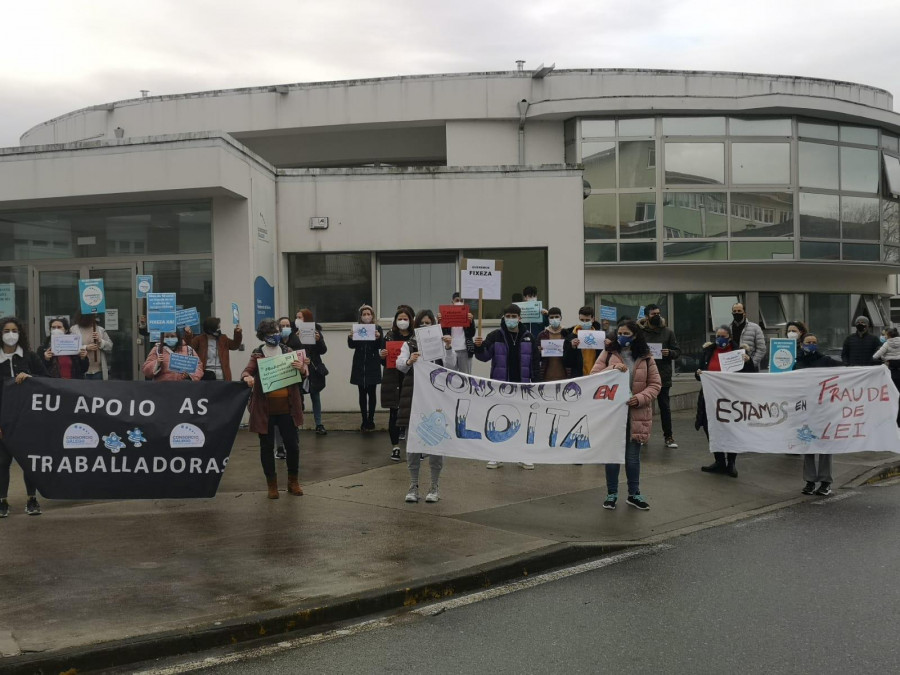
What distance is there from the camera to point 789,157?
2386 cm

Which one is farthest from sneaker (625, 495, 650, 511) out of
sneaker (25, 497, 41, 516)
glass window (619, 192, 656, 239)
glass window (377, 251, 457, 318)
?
glass window (619, 192, 656, 239)

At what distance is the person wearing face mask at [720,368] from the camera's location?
10.7 metres

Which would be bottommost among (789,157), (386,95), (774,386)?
(774,386)

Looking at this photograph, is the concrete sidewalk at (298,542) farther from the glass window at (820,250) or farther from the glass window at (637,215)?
the glass window at (820,250)

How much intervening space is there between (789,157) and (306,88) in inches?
521

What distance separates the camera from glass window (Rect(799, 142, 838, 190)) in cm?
2403

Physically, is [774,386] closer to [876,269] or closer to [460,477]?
[460,477]

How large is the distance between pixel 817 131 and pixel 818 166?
98 centimetres

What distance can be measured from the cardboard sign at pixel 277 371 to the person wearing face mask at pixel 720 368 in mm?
4894

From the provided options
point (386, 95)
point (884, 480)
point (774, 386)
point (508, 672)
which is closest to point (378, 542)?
point (508, 672)

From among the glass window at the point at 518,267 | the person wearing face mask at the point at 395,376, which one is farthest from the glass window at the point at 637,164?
the person wearing face mask at the point at 395,376

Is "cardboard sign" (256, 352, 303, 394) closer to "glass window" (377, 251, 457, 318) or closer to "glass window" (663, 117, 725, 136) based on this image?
"glass window" (377, 251, 457, 318)

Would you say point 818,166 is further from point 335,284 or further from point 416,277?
point 335,284

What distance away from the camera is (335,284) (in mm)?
15672
